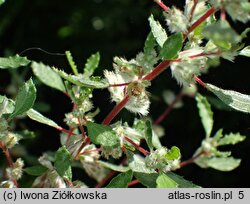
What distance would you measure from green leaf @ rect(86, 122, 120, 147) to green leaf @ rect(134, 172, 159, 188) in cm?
13

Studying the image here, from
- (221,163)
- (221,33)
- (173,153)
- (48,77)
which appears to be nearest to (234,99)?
(173,153)

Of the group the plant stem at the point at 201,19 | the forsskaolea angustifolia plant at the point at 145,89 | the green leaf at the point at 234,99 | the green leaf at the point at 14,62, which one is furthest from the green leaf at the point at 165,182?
the green leaf at the point at 14,62

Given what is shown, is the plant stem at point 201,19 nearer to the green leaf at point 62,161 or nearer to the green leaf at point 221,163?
the green leaf at point 62,161

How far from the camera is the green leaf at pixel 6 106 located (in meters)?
1.32

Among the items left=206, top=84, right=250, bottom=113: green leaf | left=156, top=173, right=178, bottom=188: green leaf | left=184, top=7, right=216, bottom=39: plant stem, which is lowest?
left=156, top=173, right=178, bottom=188: green leaf

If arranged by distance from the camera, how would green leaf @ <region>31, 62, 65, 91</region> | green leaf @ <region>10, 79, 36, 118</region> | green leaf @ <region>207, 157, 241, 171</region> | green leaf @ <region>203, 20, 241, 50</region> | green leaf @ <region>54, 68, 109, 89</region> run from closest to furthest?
green leaf @ <region>203, 20, 241, 50</region> < green leaf @ <region>54, 68, 109, 89</region> < green leaf @ <region>10, 79, 36, 118</region> < green leaf @ <region>31, 62, 65, 91</region> < green leaf @ <region>207, 157, 241, 171</region>

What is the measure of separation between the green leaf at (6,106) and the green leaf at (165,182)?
0.46 metres

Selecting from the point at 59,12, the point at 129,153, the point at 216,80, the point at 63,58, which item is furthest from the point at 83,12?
the point at 129,153

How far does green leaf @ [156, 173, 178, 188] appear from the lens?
1.22m

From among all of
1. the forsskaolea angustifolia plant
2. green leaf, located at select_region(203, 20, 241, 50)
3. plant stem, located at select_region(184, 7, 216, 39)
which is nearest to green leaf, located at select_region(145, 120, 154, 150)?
the forsskaolea angustifolia plant

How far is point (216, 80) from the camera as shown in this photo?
239 centimetres

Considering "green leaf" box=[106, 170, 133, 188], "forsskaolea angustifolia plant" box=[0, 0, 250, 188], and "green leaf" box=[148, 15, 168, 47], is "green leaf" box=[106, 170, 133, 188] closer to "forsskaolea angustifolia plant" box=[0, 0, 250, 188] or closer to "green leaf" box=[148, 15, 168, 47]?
"forsskaolea angustifolia plant" box=[0, 0, 250, 188]

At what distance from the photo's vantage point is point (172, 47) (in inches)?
43.8
